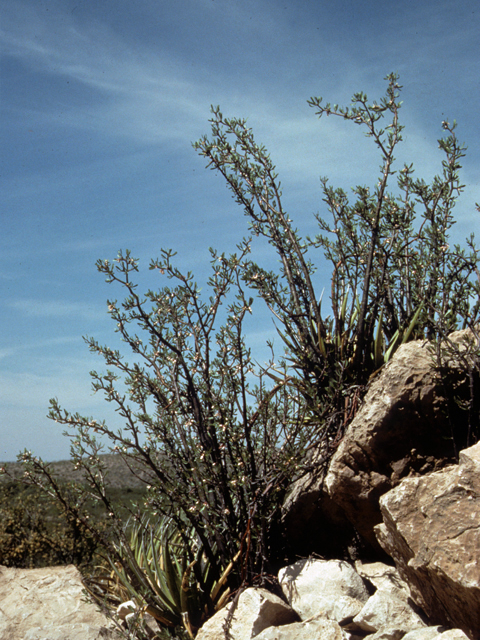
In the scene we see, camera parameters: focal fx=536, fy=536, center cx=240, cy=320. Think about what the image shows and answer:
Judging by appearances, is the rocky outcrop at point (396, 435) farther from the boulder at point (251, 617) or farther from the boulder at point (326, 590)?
the boulder at point (251, 617)

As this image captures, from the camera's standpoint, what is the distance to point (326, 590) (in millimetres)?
3797

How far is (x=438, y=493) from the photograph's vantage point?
10.4 ft

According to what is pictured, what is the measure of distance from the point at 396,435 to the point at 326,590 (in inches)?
47.3

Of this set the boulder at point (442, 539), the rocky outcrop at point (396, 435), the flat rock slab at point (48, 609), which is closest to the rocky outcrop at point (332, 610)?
the boulder at point (442, 539)

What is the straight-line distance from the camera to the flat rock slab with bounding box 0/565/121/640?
164 inches

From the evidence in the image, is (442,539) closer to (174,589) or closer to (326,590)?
(326,590)

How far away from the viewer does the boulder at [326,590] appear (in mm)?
3660

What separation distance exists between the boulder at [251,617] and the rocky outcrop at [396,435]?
33.1 inches

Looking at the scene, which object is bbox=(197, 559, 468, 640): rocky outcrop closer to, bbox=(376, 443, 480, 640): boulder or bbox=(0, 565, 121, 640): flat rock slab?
bbox=(376, 443, 480, 640): boulder

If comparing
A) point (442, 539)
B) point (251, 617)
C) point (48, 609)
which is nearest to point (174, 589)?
point (251, 617)

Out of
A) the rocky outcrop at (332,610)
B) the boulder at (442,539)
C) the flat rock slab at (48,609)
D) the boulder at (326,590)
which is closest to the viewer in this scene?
the boulder at (442,539)

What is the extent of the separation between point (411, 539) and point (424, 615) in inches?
26.8

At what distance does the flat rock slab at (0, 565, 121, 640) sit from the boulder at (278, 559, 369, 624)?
4.69 ft

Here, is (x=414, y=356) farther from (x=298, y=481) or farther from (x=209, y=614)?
(x=209, y=614)
